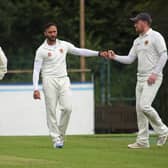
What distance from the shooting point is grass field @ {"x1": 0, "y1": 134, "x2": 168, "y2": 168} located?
1313cm

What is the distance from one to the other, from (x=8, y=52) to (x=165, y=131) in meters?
19.1

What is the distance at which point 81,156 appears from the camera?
569 inches

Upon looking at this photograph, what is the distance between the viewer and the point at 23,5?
39.9 m

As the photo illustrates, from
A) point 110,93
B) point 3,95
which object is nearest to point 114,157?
point 3,95

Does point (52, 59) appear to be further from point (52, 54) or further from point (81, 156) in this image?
point (81, 156)

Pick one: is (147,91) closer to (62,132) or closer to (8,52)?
(62,132)

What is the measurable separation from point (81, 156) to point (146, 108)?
1.74 metres

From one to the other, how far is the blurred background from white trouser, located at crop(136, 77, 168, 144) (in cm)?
1090

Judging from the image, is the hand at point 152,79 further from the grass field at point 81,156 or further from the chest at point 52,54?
the chest at point 52,54

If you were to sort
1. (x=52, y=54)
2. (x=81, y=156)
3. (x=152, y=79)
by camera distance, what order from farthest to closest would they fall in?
(x=52, y=54)
(x=152, y=79)
(x=81, y=156)

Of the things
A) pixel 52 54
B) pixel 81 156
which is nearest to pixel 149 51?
pixel 52 54

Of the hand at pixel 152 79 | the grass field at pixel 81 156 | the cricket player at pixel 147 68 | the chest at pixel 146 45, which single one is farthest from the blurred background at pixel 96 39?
the hand at pixel 152 79

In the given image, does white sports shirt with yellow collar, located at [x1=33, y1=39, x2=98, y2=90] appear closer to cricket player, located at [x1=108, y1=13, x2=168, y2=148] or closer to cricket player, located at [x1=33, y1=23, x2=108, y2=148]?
cricket player, located at [x1=33, y1=23, x2=108, y2=148]

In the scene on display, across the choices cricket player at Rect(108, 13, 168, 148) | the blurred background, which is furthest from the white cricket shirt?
the blurred background
